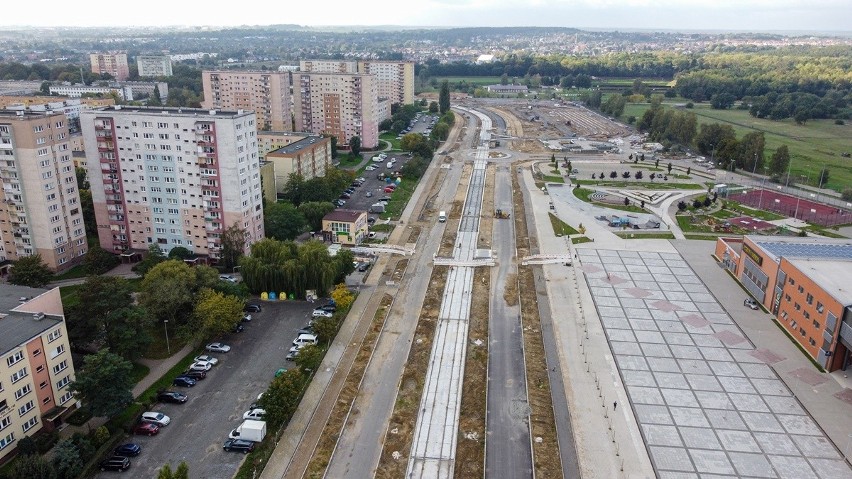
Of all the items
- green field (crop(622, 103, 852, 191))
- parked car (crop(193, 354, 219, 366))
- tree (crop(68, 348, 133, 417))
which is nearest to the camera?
tree (crop(68, 348, 133, 417))

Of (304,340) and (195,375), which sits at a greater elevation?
(304,340)

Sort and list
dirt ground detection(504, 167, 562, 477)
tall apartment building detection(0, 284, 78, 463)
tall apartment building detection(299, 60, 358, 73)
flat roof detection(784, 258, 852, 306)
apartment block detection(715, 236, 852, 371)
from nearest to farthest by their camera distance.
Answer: tall apartment building detection(0, 284, 78, 463) < dirt ground detection(504, 167, 562, 477) < apartment block detection(715, 236, 852, 371) < flat roof detection(784, 258, 852, 306) < tall apartment building detection(299, 60, 358, 73)

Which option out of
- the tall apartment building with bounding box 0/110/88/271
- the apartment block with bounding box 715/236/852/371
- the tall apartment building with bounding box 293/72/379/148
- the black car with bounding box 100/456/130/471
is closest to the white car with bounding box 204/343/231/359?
the black car with bounding box 100/456/130/471

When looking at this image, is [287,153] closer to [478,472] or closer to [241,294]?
[241,294]

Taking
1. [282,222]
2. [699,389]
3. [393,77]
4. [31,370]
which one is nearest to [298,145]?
[282,222]

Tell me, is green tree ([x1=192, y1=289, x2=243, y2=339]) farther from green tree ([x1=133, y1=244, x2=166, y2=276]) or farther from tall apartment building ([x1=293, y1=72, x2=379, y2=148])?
tall apartment building ([x1=293, y1=72, x2=379, y2=148])

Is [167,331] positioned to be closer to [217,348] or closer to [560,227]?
[217,348]
